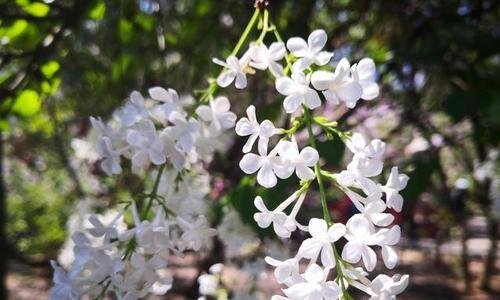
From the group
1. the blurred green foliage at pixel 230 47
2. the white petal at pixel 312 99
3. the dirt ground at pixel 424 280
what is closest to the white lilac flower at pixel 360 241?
the white petal at pixel 312 99

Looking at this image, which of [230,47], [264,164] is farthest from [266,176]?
[230,47]

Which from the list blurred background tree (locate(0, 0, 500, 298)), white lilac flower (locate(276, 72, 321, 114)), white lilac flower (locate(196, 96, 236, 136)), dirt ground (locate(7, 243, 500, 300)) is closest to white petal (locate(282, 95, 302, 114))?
white lilac flower (locate(276, 72, 321, 114))

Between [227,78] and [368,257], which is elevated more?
[227,78]

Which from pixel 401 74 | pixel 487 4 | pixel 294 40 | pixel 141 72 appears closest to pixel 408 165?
pixel 401 74

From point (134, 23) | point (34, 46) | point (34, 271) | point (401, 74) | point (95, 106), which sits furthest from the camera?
point (34, 271)

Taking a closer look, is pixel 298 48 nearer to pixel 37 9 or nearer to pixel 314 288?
pixel 314 288

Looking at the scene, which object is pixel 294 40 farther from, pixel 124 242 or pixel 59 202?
pixel 59 202

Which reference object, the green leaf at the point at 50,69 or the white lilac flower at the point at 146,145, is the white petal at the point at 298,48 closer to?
the white lilac flower at the point at 146,145

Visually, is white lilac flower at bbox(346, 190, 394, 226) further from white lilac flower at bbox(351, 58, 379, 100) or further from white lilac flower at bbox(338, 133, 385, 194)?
white lilac flower at bbox(351, 58, 379, 100)
